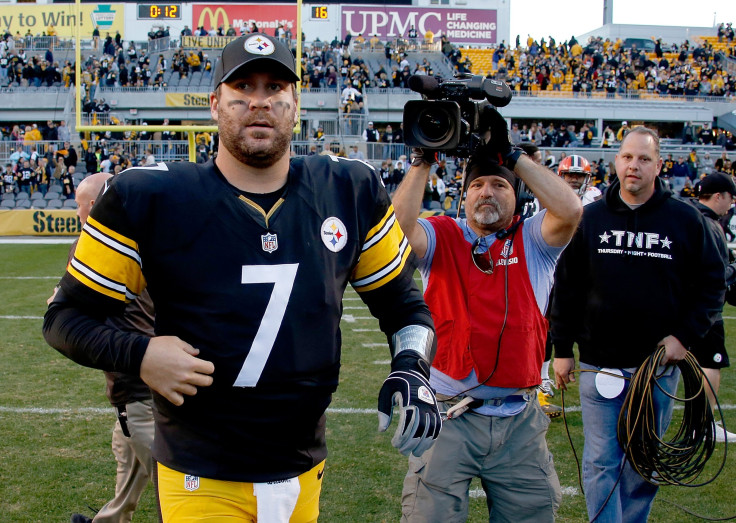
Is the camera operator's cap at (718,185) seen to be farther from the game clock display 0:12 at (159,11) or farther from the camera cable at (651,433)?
the game clock display 0:12 at (159,11)

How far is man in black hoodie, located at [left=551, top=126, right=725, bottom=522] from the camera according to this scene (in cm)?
370

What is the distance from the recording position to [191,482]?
2133 millimetres

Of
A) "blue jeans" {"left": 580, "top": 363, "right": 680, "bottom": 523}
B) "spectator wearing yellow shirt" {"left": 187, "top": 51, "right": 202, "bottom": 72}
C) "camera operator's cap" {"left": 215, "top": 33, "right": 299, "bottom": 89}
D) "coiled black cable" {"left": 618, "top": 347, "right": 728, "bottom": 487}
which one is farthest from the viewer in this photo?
"spectator wearing yellow shirt" {"left": 187, "top": 51, "right": 202, "bottom": 72}

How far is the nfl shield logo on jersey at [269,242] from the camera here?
2127 millimetres

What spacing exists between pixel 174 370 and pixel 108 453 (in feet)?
11.1

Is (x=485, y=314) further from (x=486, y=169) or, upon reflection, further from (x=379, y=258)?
(x=379, y=258)

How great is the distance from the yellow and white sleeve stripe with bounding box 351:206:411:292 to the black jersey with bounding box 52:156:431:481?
14 cm

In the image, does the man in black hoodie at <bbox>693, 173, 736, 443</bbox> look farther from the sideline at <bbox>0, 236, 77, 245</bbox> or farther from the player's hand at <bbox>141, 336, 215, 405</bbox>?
the sideline at <bbox>0, 236, 77, 245</bbox>

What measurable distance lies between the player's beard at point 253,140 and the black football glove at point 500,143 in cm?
111

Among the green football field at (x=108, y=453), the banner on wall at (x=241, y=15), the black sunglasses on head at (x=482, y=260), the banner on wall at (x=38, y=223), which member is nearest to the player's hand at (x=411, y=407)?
the black sunglasses on head at (x=482, y=260)

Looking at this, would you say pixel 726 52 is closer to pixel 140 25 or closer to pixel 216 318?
pixel 140 25

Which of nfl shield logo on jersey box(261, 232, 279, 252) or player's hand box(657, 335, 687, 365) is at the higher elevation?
nfl shield logo on jersey box(261, 232, 279, 252)

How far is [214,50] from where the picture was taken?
31969mm

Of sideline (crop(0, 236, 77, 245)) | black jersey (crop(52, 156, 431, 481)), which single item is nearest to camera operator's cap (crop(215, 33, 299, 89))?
black jersey (crop(52, 156, 431, 481))
